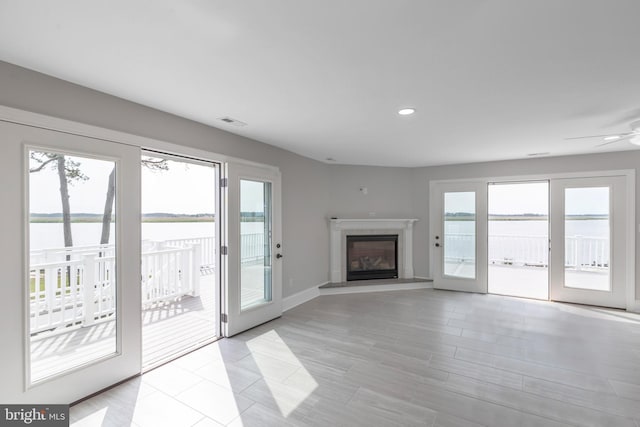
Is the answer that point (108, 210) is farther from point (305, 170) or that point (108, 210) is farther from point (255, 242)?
point (305, 170)

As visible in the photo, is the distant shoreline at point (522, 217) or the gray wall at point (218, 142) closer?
the gray wall at point (218, 142)

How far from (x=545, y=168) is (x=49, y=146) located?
6.59 m

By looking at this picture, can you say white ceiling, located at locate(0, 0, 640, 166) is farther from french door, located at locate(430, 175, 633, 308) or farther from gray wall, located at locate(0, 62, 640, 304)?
french door, located at locate(430, 175, 633, 308)

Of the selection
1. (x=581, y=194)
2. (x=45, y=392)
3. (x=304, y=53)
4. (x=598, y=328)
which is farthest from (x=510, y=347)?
(x=45, y=392)

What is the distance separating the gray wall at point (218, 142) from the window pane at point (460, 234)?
2.43 m

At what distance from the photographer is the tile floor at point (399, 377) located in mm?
2135

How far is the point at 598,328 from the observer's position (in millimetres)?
3781

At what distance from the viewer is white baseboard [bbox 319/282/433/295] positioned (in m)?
5.46

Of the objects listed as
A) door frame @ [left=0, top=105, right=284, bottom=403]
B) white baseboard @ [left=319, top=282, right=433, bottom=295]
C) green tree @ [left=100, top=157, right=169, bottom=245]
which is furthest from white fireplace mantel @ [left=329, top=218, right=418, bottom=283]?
green tree @ [left=100, top=157, right=169, bottom=245]

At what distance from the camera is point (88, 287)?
2.68m

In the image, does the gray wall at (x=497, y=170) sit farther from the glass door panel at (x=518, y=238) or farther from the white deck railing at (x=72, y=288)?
the white deck railing at (x=72, y=288)

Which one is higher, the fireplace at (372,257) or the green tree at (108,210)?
the green tree at (108,210)

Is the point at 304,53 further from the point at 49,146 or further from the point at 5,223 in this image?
the point at 5,223

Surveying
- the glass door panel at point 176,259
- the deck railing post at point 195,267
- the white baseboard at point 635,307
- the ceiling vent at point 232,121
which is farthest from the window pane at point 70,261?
the white baseboard at point 635,307
